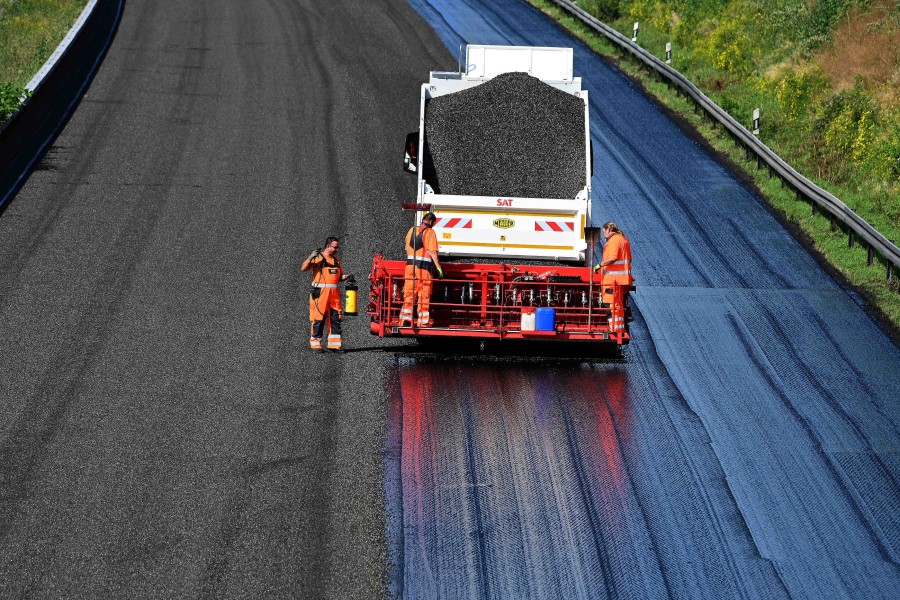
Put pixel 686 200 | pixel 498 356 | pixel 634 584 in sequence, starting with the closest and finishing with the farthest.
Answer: pixel 634 584, pixel 498 356, pixel 686 200

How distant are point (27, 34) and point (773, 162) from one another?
61.2 feet

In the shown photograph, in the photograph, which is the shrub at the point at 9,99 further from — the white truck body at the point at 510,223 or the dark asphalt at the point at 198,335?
the white truck body at the point at 510,223

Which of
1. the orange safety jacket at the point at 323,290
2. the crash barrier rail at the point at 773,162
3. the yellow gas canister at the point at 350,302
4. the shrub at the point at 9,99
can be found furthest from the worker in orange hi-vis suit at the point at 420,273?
the shrub at the point at 9,99

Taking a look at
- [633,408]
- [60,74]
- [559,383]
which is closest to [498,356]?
[559,383]

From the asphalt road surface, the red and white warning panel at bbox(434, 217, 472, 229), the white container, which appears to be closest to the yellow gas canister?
the asphalt road surface

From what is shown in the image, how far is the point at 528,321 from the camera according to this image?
13.4 m

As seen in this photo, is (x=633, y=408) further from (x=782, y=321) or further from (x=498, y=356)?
(x=782, y=321)

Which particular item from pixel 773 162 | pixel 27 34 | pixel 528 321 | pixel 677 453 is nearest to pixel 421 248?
pixel 528 321

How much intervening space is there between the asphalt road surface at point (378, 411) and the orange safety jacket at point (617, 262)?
0.96m

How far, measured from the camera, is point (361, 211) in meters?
18.6

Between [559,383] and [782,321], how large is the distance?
3.72 m

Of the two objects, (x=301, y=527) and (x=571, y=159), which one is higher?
(x=571, y=159)

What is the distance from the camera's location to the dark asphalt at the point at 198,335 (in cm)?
948

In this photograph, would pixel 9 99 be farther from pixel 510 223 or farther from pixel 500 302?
pixel 500 302
